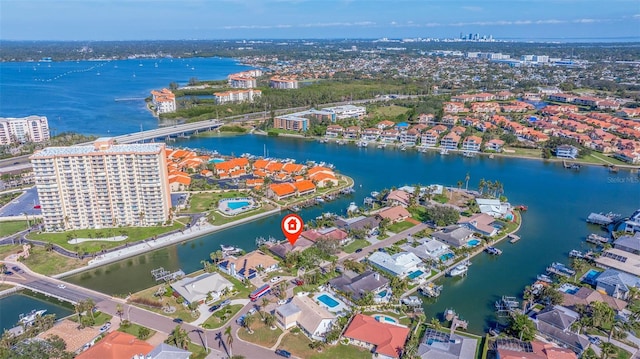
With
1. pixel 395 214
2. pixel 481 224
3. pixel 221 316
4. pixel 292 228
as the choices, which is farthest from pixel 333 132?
pixel 221 316

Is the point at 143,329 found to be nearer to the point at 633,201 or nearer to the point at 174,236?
the point at 174,236

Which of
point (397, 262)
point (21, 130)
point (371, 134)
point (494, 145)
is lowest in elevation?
point (397, 262)

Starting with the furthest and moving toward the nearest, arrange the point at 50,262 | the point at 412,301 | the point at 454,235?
the point at 454,235 < the point at 50,262 < the point at 412,301

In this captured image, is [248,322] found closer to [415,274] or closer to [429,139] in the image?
[415,274]

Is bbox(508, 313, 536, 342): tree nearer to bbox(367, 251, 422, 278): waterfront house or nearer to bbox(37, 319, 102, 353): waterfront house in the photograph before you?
bbox(367, 251, 422, 278): waterfront house

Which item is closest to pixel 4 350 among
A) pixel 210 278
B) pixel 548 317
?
pixel 210 278

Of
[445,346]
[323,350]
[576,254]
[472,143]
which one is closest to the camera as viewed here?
[445,346]

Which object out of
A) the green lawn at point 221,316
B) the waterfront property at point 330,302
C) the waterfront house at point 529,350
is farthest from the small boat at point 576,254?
the green lawn at point 221,316
